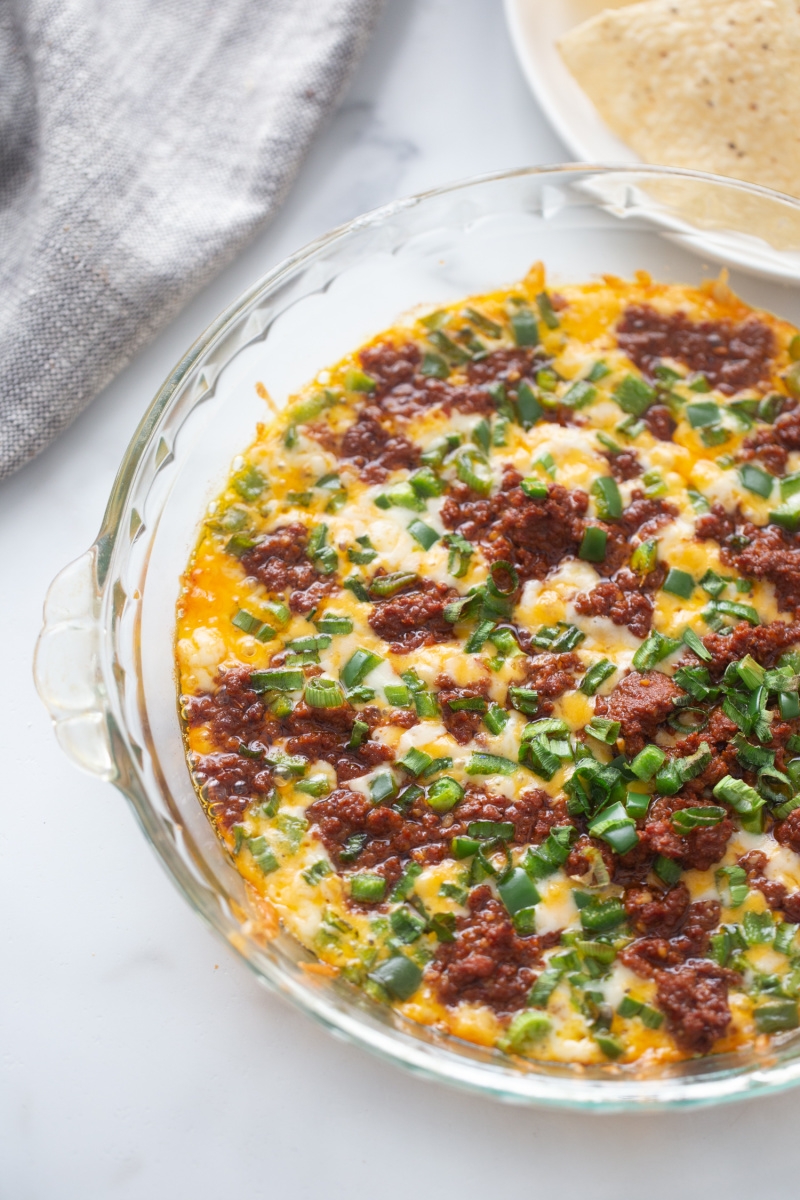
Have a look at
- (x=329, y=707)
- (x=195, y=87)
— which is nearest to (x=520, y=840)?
(x=329, y=707)

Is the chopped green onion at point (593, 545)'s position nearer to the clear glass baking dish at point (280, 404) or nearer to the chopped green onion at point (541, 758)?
the chopped green onion at point (541, 758)

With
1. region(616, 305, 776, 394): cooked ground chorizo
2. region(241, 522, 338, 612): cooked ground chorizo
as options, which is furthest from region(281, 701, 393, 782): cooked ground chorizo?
region(616, 305, 776, 394): cooked ground chorizo

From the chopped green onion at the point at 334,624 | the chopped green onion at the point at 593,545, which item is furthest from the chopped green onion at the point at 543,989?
the chopped green onion at the point at 593,545

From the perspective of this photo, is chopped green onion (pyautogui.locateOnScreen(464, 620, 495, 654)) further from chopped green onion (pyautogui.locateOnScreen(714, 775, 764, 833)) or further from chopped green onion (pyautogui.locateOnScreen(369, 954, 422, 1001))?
chopped green onion (pyautogui.locateOnScreen(369, 954, 422, 1001))

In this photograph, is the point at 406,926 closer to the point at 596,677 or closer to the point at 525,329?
the point at 596,677

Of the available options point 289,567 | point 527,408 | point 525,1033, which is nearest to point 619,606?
point 527,408
